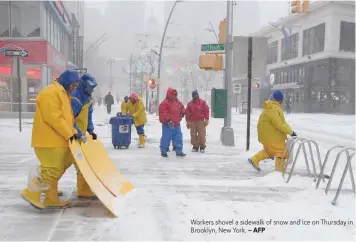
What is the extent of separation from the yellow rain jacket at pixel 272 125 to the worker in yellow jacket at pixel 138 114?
4779 millimetres

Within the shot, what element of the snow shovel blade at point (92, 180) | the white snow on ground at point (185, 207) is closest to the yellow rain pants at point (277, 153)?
Result: the white snow on ground at point (185, 207)

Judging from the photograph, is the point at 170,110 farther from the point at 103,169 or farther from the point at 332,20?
the point at 332,20

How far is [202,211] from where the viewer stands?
5191 mm

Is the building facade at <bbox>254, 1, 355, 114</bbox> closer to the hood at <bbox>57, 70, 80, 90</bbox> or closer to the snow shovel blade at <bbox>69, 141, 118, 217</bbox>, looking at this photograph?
the snow shovel blade at <bbox>69, 141, 118, 217</bbox>

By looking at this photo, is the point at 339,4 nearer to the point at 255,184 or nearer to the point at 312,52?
the point at 312,52

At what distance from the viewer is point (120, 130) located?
1134 cm

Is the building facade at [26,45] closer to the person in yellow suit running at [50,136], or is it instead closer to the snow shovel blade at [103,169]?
the snow shovel blade at [103,169]

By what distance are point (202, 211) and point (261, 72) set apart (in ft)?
22.1

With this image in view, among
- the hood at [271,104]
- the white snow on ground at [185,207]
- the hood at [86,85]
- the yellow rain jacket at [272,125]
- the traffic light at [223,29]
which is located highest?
the traffic light at [223,29]

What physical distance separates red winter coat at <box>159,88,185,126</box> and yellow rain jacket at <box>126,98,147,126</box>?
2.01 meters

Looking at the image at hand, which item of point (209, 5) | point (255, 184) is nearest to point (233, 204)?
point (255, 184)

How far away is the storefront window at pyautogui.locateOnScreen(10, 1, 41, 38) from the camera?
2386 centimetres

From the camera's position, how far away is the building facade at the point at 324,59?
41.3 metres

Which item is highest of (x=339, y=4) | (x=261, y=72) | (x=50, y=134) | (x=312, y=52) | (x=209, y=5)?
(x=209, y=5)
